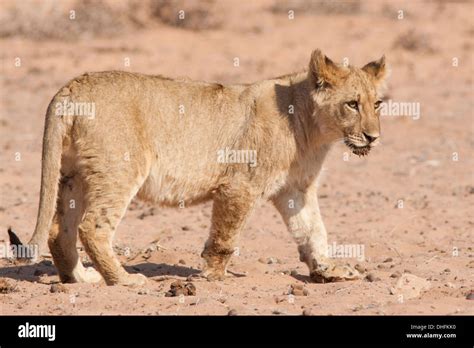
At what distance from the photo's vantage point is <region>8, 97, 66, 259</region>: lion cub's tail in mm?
7848

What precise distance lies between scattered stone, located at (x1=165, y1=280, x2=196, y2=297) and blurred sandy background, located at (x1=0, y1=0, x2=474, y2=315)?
111 mm

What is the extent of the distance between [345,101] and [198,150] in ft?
4.32

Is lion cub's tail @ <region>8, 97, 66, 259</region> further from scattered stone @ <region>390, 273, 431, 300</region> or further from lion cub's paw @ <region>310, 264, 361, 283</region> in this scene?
scattered stone @ <region>390, 273, 431, 300</region>

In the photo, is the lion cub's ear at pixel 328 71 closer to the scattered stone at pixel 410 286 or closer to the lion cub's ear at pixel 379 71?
the lion cub's ear at pixel 379 71

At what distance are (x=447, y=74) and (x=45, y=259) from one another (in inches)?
491

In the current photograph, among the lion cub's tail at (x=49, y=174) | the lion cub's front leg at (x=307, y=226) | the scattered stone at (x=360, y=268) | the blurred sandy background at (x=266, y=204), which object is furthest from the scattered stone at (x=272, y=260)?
the lion cub's tail at (x=49, y=174)

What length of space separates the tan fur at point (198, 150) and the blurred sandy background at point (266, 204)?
0.44 meters

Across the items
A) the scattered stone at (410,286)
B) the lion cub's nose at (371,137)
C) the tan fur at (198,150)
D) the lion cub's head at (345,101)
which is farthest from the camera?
the lion cub's head at (345,101)

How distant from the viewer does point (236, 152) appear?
342 inches

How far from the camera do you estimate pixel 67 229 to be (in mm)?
8586

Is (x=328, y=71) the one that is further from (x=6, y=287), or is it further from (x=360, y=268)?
(x=6, y=287)

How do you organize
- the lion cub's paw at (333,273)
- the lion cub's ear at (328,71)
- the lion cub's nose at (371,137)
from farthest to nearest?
1. the lion cub's paw at (333,273)
2. the lion cub's ear at (328,71)
3. the lion cub's nose at (371,137)

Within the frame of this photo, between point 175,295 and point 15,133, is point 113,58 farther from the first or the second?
point 175,295

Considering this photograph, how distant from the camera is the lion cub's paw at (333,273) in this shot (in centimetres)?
876
